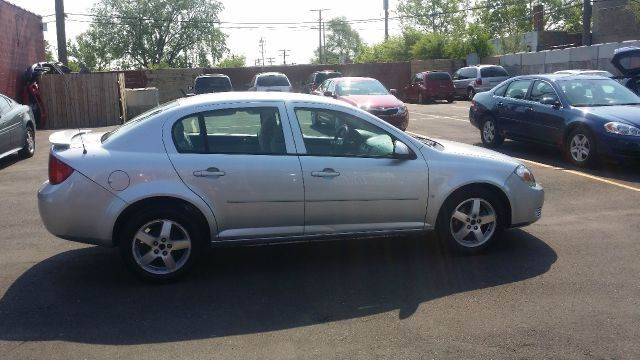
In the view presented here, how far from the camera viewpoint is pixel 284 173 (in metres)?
5.35

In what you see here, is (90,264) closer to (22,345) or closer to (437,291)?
(22,345)

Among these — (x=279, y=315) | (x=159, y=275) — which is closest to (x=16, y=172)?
(x=159, y=275)

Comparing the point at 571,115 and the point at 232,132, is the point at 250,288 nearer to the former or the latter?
the point at 232,132

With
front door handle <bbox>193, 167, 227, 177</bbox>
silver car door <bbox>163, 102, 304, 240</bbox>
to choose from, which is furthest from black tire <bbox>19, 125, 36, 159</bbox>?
front door handle <bbox>193, 167, 227, 177</bbox>

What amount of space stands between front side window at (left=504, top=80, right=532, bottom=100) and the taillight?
8999 mm

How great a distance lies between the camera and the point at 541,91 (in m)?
11.5

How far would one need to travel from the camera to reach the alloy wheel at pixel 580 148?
1022 centimetres

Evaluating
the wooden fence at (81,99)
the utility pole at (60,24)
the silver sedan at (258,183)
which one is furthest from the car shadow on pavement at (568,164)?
the utility pole at (60,24)

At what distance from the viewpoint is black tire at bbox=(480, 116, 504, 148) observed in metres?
12.7

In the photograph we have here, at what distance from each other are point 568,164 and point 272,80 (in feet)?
56.0

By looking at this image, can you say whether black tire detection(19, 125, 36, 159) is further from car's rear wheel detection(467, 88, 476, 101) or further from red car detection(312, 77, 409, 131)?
car's rear wheel detection(467, 88, 476, 101)

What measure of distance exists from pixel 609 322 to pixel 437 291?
1255mm

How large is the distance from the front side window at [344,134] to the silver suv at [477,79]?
88.2ft

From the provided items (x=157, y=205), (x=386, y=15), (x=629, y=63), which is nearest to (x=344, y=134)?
(x=157, y=205)
